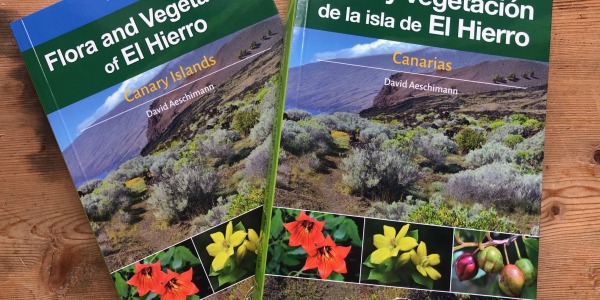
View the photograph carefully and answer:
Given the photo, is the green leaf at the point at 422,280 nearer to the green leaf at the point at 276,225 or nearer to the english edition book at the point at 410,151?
the english edition book at the point at 410,151

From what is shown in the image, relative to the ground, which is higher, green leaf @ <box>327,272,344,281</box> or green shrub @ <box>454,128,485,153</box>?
green shrub @ <box>454,128,485,153</box>

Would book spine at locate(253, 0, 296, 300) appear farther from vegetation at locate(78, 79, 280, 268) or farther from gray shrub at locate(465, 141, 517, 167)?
gray shrub at locate(465, 141, 517, 167)

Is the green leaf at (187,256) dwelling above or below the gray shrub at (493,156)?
below

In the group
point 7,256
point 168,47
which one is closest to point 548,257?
point 168,47

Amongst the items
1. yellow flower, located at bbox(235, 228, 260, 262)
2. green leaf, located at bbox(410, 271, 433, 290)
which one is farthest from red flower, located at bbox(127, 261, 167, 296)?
green leaf, located at bbox(410, 271, 433, 290)

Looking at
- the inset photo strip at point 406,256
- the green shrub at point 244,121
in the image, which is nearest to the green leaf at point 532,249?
the inset photo strip at point 406,256

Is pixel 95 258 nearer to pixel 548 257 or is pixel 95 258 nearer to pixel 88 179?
pixel 88 179

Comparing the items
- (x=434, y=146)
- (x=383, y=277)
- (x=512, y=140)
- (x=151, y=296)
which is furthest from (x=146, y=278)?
(x=512, y=140)
